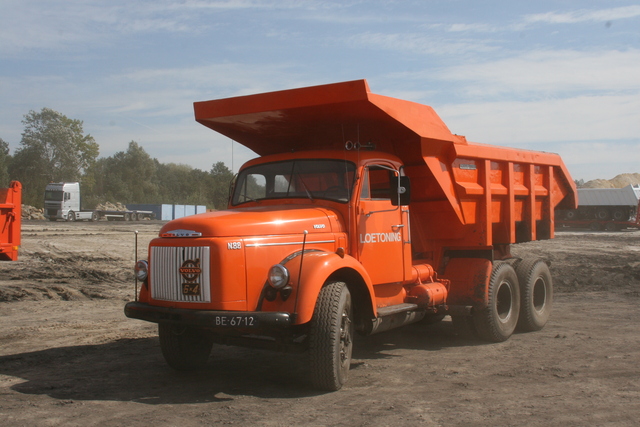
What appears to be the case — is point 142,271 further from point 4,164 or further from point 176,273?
point 4,164

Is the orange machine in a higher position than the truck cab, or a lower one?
lower

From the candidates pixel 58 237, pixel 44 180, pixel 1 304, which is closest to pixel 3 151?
pixel 44 180

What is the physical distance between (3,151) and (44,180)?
6228mm

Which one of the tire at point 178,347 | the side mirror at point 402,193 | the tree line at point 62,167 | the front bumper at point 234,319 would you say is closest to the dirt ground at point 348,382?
the tire at point 178,347

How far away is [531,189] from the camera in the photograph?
9828 mm

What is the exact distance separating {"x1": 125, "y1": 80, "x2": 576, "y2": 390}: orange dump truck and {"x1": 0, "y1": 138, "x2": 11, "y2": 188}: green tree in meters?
74.6

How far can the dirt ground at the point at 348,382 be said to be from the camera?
5.14m

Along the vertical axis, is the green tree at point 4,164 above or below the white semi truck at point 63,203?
above

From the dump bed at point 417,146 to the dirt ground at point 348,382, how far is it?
1.67m

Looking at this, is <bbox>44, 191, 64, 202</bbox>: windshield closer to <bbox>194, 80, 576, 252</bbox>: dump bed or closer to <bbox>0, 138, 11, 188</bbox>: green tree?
<bbox>0, 138, 11, 188</bbox>: green tree

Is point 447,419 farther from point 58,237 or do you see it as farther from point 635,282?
point 58,237

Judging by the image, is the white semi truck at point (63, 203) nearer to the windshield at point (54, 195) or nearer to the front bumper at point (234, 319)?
the windshield at point (54, 195)

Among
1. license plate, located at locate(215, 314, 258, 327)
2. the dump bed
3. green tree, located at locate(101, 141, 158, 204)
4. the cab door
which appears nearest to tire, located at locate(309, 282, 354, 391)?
license plate, located at locate(215, 314, 258, 327)

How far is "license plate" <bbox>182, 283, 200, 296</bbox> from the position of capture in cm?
567
